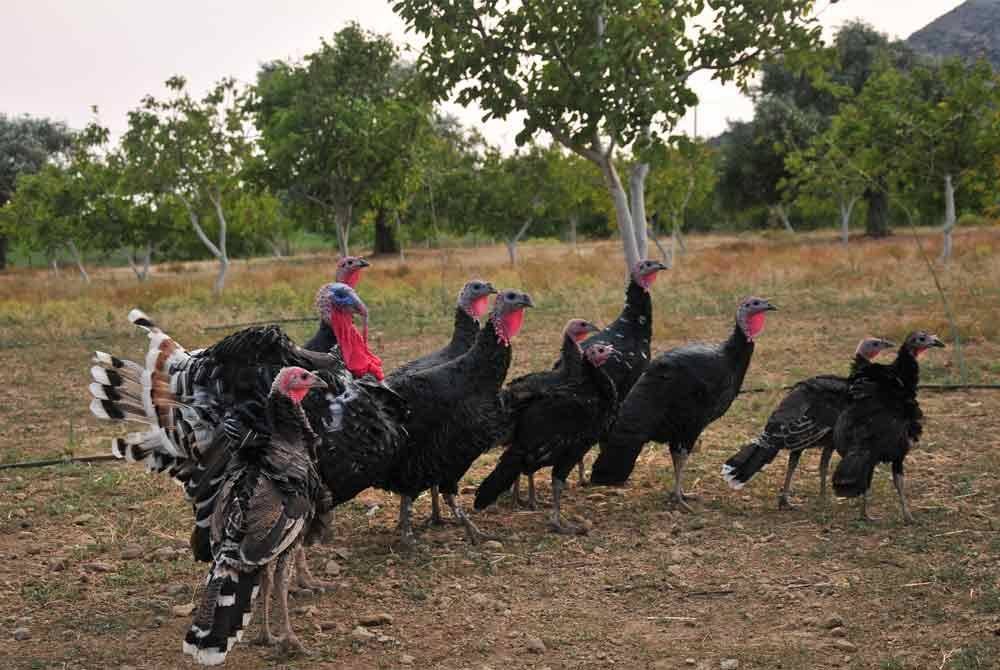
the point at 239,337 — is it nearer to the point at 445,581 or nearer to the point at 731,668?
the point at 445,581

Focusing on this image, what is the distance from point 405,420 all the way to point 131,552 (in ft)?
6.03

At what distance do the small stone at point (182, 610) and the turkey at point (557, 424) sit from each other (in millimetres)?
1907

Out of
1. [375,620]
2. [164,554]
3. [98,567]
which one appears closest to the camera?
[375,620]

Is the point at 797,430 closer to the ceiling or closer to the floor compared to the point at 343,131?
closer to the floor

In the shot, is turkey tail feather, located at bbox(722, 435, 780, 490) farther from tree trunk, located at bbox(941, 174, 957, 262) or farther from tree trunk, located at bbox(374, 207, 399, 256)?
tree trunk, located at bbox(374, 207, 399, 256)

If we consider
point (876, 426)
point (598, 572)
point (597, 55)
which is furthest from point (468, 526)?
point (597, 55)

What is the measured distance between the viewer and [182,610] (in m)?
4.93

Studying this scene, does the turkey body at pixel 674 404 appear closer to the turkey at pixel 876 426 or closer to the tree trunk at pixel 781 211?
the turkey at pixel 876 426

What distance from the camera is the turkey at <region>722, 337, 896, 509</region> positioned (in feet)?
20.3

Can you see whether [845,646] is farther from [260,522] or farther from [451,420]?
[260,522]

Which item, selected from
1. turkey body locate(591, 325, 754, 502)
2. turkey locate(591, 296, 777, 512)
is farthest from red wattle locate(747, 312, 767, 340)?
turkey body locate(591, 325, 754, 502)

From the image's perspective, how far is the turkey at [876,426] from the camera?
5.76 m

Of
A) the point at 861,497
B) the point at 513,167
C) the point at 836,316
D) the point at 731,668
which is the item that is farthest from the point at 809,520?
the point at 513,167

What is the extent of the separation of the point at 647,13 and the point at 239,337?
305 inches
